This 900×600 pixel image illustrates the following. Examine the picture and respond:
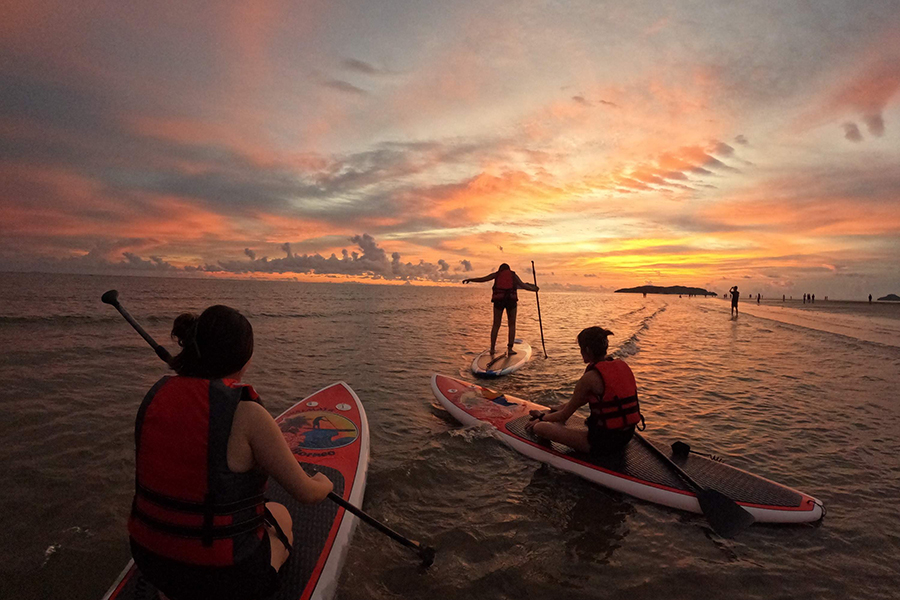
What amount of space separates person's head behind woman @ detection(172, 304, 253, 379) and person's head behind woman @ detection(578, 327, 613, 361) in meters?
3.95

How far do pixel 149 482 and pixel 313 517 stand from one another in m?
2.18

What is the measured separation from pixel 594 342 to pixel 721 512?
7.44 feet

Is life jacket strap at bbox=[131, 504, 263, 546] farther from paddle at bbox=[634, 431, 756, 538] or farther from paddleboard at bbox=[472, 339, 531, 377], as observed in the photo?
paddleboard at bbox=[472, 339, 531, 377]

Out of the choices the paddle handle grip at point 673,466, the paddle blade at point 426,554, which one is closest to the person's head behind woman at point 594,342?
the paddle handle grip at point 673,466

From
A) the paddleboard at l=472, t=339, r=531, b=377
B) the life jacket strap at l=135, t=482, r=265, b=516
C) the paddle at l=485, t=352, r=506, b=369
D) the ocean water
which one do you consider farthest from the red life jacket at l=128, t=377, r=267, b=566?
the paddle at l=485, t=352, r=506, b=369

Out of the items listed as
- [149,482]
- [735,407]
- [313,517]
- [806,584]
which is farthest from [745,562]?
[735,407]

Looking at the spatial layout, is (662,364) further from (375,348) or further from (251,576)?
(251,576)

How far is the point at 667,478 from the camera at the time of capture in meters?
5.09

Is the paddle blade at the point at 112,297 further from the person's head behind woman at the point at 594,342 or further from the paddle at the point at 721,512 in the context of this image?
the paddle at the point at 721,512

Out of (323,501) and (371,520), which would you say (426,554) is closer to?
(371,520)

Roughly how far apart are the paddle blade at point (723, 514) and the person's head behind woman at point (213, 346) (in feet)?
16.6

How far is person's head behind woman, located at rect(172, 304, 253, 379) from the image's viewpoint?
2.19 metres

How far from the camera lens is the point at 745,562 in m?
4.02

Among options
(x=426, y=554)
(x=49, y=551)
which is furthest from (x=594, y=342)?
(x=49, y=551)
